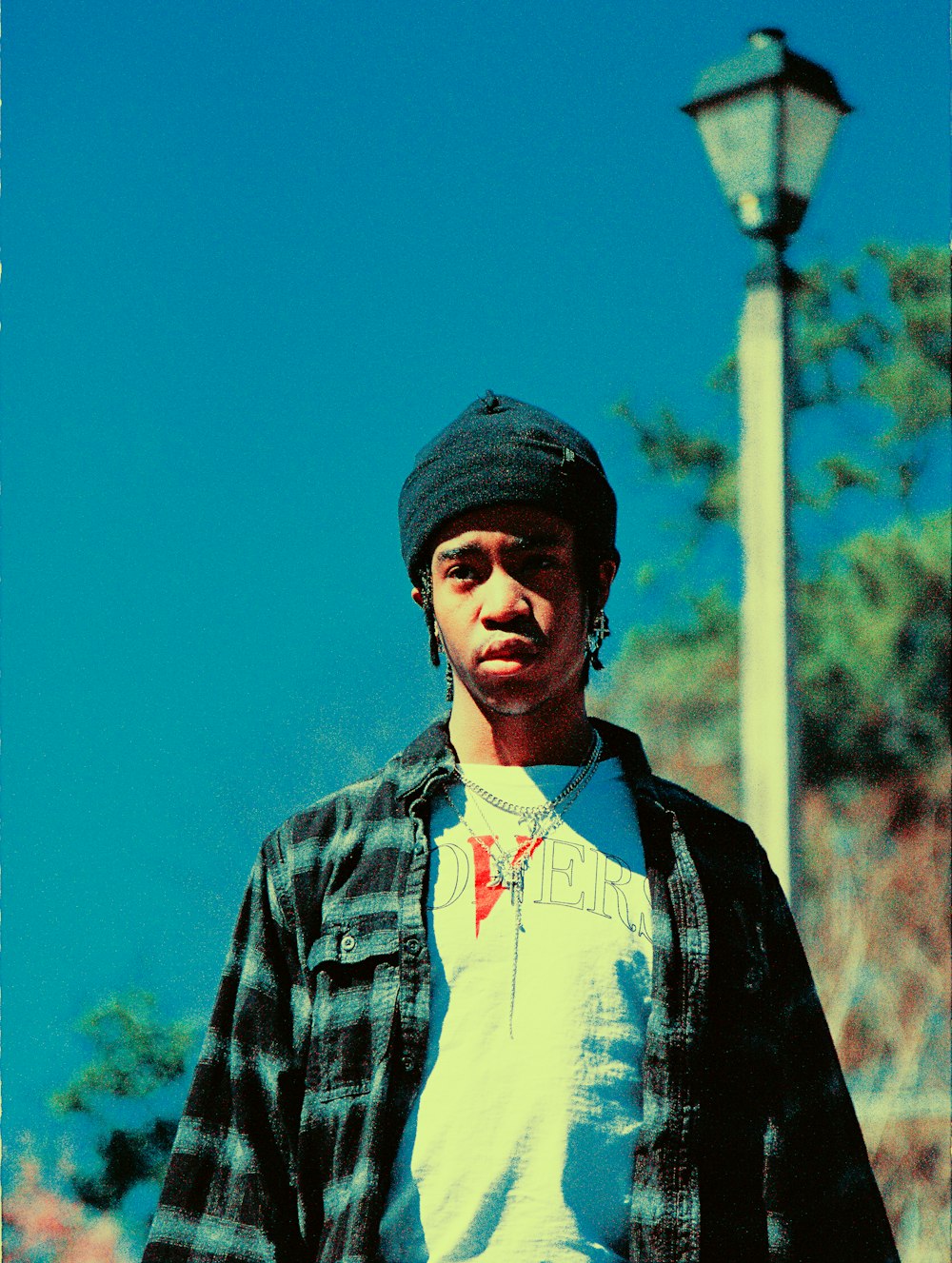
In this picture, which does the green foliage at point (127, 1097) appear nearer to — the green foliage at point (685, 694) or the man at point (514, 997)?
the man at point (514, 997)

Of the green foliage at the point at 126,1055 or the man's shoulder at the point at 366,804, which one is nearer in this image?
the man's shoulder at the point at 366,804

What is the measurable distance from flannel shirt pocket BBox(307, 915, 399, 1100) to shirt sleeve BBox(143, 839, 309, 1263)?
1.9 inches

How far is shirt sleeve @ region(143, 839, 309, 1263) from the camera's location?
6.98ft

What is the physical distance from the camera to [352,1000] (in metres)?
2.20

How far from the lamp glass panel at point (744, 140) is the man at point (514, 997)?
5.37ft

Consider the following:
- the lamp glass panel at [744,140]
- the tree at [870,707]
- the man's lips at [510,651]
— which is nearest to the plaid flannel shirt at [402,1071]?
the man's lips at [510,651]

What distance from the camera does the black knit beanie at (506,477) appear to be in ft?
7.53

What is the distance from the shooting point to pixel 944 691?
29.6 feet

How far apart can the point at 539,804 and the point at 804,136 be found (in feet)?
7.20

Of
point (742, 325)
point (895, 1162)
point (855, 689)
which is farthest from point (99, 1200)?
point (855, 689)

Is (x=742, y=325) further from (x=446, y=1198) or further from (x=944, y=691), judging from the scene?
(x=944, y=691)

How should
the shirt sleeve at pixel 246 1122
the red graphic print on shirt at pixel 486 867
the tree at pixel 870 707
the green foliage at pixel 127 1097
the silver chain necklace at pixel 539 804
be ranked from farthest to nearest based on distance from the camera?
1. the tree at pixel 870 707
2. the green foliage at pixel 127 1097
3. the silver chain necklace at pixel 539 804
4. the red graphic print on shirt at pixel 486 867
5. the shirt sleeve at pixel 246 1122

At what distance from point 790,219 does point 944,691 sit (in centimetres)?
579

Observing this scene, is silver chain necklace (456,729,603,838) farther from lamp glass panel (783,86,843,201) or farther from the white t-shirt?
lamp glass panel (783,86,843,201)
